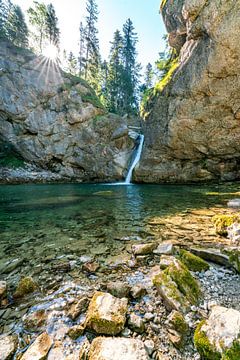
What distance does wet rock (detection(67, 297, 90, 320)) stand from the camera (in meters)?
2.67

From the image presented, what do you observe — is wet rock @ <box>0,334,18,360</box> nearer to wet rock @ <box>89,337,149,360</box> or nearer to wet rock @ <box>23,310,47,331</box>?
wet rock @ <box>23,310,47,331</box>

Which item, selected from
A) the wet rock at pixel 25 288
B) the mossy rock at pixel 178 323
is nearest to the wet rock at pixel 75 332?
the mossy rock at pixel 178 323

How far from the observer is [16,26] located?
114 feet

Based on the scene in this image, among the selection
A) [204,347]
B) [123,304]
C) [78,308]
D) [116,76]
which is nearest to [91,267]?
[78,308]

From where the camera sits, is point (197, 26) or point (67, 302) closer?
point (67, 302)

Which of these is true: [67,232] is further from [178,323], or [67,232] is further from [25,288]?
[178,323]

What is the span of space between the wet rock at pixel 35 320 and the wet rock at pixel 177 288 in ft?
5.56

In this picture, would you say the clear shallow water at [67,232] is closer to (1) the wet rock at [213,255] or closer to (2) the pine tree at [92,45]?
(1) the wet rock at [213,255]

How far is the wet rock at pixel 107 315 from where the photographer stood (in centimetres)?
229

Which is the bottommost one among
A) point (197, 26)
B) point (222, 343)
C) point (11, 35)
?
point (222, 343)

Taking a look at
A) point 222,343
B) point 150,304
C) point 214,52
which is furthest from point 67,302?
point 214,52

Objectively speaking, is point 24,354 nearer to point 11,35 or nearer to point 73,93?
point 73,93

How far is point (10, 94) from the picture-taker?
82.0ft

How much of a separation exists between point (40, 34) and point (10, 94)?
69.2 ft
